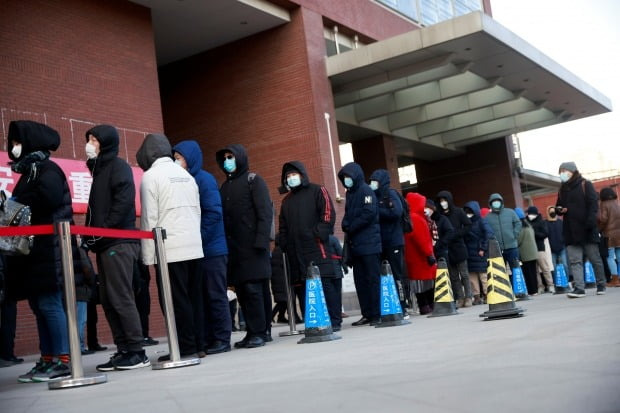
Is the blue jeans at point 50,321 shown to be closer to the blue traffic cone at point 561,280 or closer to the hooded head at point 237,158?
the hooded head at point 237,158

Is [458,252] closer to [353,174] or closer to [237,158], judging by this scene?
[353,174]

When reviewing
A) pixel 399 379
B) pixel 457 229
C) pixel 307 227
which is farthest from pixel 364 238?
pixel 399 379

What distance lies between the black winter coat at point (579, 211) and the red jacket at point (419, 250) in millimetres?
2048

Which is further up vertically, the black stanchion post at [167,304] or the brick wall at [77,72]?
the brick wall at [77,72]

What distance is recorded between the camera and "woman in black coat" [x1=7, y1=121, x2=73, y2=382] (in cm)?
637

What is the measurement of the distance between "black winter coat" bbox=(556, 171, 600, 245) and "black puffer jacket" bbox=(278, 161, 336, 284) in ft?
11.3

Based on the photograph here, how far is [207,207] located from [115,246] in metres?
1.46

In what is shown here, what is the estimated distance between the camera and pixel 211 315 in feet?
25.7

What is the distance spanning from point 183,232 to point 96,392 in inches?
86.5

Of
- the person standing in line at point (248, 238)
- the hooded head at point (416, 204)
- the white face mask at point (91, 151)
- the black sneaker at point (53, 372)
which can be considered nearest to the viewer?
the black sneaker at point (53, 372)

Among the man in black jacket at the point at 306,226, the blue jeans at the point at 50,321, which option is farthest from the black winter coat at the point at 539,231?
the blue jeans at the point at 50,321

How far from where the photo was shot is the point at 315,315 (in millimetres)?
7898

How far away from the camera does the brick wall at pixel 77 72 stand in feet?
45.3

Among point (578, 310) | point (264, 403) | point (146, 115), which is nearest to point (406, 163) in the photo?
point (146, 115)
